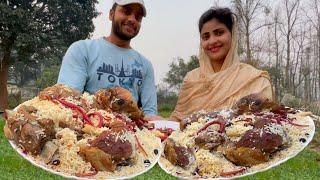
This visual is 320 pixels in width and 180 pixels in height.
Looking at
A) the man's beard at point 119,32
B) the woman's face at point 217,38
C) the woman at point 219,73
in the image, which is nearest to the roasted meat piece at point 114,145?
the woman at point 219,73

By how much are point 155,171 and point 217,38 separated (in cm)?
372

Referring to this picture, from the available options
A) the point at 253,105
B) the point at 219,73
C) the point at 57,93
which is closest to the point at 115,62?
the point at 219,73

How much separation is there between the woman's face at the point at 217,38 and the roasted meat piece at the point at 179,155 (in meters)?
0.70

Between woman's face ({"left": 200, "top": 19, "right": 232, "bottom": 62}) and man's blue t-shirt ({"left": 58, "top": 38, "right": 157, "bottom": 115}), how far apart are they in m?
0.38

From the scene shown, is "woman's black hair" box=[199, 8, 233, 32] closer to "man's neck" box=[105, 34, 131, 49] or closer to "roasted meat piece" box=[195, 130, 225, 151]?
"man's neck" box=[105, 34, 131, 49]

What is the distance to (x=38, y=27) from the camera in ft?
49.9

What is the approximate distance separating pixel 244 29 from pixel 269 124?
13.5 meters

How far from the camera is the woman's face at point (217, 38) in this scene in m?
2.18

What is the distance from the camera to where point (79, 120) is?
1.53m

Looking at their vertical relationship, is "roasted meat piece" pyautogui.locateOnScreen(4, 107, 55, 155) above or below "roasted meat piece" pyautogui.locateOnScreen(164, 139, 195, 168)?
above

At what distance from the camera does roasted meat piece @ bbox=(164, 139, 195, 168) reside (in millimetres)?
1552

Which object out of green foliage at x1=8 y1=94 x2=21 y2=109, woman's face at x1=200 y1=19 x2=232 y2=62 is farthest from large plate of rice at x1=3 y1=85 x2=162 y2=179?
green foliage at x1=8 y1=94 x2=21 y2=109

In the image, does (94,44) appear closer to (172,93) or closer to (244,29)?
(244,29)

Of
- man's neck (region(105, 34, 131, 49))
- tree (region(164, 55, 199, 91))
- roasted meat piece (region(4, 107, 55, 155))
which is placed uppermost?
man's neck (region(105, 34, 131, 49))
